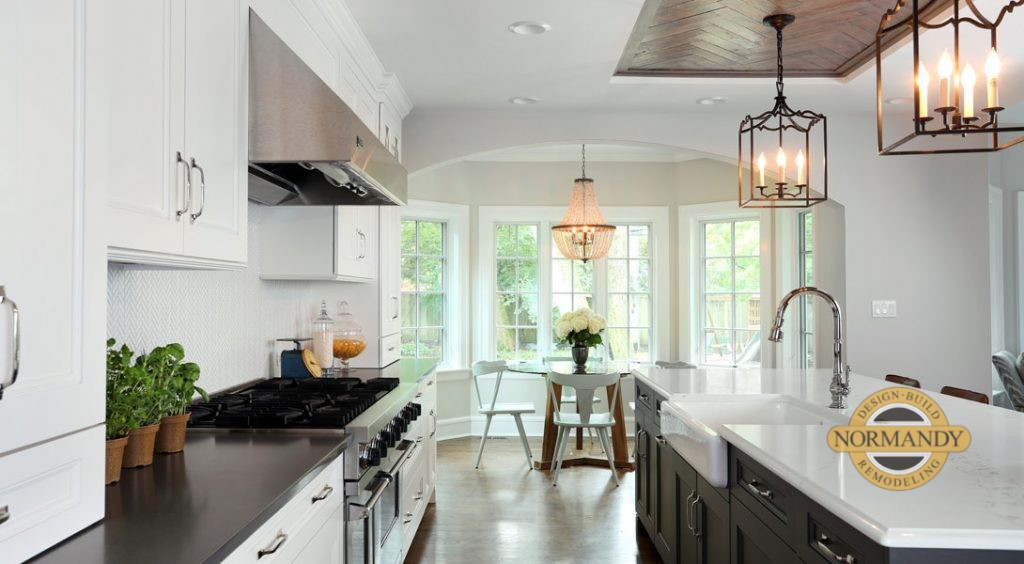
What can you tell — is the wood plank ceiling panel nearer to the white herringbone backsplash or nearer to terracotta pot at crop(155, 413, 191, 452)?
the white herringbone backsplash

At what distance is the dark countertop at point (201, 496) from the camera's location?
127 cm

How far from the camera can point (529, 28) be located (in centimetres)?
346

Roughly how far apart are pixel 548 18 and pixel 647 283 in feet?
13.5

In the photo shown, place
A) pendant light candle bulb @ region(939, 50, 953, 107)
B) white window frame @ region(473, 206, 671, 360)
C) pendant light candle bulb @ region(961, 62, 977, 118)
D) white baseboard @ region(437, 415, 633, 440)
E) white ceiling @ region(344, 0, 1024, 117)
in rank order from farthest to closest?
1. white window frame @ region(473, 206, 671, 360)
2. white baseboard @ region(437, 415, 633, 440)
3. white ceiling @ region(344, 0, 1024, 117)
4. pendant light candle bulb @ region(939, 50, 953, 107)
5. pendant light candle bulb @ region(961, 62, 977, 118)

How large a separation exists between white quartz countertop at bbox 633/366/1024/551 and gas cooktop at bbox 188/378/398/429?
1.21 meters

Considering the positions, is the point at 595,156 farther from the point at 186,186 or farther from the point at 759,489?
the point at 186,186

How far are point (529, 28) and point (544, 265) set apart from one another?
3.75m

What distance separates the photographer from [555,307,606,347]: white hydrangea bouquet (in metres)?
5.70

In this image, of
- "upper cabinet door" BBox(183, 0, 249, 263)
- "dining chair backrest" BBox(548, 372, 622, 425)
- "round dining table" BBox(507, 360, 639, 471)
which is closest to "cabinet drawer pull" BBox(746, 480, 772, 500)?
"upper cabinet door" BBox(183, 0, 249, 263)

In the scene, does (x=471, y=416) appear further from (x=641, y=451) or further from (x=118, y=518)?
(x=118, y=518)

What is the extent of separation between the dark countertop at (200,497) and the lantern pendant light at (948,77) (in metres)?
1.62

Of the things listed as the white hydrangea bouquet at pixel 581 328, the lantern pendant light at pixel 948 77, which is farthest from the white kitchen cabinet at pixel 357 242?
the lantern pendant light at pixel 948 77

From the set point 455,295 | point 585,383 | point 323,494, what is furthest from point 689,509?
point 455,295

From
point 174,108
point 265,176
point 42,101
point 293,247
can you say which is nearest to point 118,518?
point 42,101
